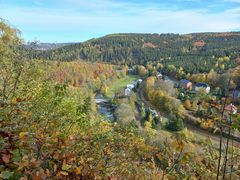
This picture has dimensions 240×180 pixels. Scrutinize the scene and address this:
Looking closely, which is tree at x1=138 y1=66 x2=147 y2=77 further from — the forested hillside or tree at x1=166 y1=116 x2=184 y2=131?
tree at x1=166 y1=116 x2=184 y2=131

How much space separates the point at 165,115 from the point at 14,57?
42580mm

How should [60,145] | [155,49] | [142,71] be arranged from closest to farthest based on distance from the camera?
[60,145] < [142,71] < [155,49]

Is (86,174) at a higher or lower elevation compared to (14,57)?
lower

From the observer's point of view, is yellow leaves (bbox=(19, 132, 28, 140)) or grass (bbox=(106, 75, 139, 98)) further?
grass (bbox=(106, 75, 139, 98))

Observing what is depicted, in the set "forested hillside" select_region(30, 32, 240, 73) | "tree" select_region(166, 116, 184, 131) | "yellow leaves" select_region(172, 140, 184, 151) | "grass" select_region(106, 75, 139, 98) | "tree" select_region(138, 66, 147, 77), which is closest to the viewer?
"yellow leaves" select_region(172, 140, 184, 151)

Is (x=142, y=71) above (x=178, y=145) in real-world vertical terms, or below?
below

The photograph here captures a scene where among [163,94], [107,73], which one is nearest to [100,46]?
[107,73]

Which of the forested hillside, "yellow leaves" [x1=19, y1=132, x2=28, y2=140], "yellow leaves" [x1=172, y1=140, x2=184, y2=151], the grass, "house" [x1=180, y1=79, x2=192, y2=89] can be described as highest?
"yellow leaves" [x1=19, y1=132, x2=28, y2=140]

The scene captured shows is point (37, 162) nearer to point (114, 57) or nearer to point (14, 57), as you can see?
point (14, 57)

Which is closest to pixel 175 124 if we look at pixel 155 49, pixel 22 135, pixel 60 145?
pixel 60 145

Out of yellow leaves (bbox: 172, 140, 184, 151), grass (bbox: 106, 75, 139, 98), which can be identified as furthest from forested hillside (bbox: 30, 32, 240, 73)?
yellow leaves (bbox: 172, 140, 184, 151)

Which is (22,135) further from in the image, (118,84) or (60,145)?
(118,84)

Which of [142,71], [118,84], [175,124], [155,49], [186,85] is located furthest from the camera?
[155,49]

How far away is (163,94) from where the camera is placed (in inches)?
2085
